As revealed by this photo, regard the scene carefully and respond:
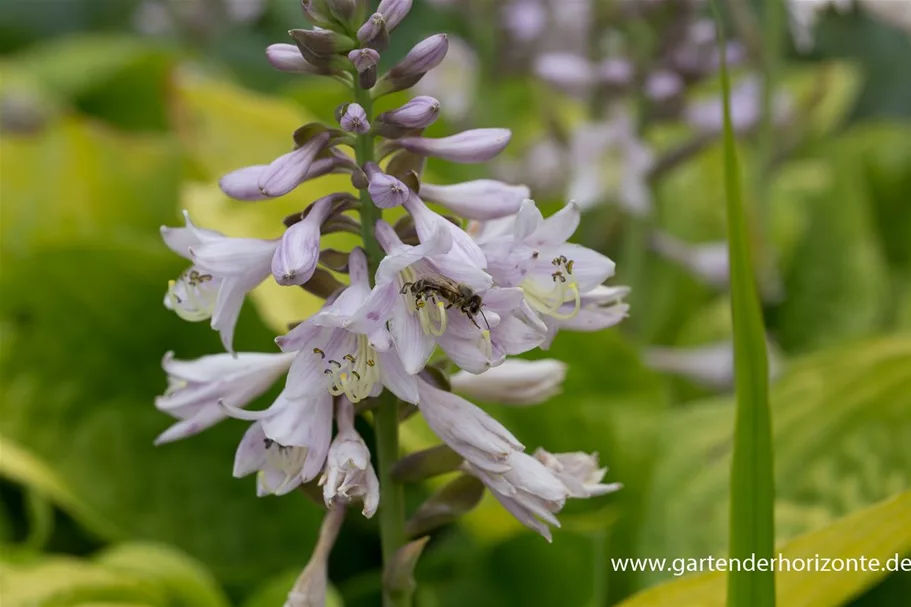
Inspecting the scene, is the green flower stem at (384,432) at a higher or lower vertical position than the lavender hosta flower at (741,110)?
higher

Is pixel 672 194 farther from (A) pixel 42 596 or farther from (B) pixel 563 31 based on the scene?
(A) pixel 42 596

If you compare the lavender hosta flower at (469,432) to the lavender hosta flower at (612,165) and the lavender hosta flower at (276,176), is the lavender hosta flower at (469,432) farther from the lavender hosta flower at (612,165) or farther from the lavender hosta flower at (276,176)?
the lavender hosta flower at (612,165)

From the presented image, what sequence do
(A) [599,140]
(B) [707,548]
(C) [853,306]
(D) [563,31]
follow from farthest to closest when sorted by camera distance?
(D) [563,31] → (C) [853,306] → (A) [599,140] → (B) [707,548]

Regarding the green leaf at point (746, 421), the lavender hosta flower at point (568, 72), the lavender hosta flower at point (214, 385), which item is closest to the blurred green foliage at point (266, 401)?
the green leaf at point (746, 421)

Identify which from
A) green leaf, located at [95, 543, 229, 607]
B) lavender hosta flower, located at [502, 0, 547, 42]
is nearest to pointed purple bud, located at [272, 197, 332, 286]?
green leaf, located at [95, 543, 229, 607]

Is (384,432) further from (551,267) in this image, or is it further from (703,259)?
(703,259)

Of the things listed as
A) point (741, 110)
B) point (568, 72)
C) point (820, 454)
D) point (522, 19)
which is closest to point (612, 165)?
point (568, 72)

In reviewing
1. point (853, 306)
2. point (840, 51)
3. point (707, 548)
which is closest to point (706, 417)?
point (707, 548)
